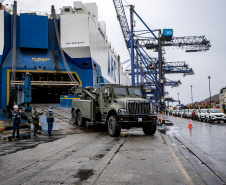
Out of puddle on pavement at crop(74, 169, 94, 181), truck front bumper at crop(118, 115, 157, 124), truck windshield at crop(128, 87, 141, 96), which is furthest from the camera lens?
truck windshield at crop(128, 87, 141, 96)

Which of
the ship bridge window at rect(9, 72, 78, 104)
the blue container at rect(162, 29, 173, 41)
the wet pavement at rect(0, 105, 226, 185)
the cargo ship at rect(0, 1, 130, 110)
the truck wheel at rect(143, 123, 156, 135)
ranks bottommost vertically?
the wet pavement at rect(0, 105, 226, 185)

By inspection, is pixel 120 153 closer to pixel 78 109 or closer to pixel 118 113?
pixel 118 113

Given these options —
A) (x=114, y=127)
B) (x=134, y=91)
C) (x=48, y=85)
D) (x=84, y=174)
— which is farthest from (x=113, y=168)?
(x=48, y=85)

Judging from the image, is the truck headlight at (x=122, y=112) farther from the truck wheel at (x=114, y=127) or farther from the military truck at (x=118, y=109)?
the truck wheel at (x=114, y=127)

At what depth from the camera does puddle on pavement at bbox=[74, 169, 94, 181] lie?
524 centimetres

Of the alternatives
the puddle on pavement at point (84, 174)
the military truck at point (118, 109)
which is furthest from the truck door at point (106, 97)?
the puddle on pavement at point (84, 174)

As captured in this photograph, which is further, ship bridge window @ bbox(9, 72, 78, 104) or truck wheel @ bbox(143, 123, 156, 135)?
ship bridge window @ bbox(9, 72, 78, 104)

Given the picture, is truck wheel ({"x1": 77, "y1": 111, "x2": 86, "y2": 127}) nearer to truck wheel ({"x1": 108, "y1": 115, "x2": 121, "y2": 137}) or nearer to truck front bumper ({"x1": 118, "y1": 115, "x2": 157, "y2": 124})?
truck wheel ({"x1": 108, "y1": 115, "x2": 121, "y2": 137})

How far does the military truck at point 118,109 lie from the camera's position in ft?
42.3

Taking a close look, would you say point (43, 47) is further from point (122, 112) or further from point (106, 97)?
point (122, 112)

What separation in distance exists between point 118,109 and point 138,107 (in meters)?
1.15

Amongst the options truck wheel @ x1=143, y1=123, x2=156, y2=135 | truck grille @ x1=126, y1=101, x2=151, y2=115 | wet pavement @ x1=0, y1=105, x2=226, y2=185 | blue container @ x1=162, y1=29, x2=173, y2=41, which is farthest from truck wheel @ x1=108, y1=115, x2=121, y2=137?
blue container @ x1=162, y1=29, x2=173, y2=41

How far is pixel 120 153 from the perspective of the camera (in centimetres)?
820

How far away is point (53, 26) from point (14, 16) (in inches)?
215
